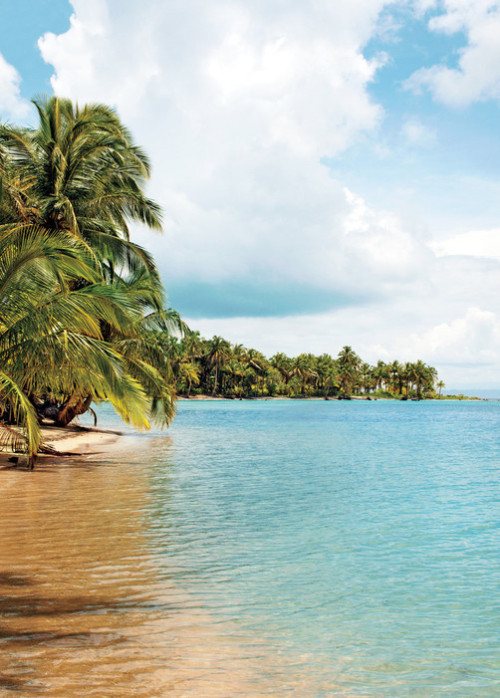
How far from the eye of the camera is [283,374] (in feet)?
417

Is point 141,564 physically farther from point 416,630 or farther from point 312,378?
point 312,378

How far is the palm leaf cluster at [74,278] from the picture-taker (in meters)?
11.0

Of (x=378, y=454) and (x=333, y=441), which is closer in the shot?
(x=378, y=454)

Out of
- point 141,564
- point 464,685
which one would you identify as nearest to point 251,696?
point 464,685

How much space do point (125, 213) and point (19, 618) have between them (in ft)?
61.8

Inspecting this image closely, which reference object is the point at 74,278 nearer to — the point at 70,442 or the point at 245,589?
the point at 70,442

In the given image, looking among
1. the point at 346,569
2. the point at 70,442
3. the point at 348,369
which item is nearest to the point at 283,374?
the point at 348,369

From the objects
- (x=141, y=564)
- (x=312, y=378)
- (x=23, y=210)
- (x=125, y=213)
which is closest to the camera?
(x=141, y=564)

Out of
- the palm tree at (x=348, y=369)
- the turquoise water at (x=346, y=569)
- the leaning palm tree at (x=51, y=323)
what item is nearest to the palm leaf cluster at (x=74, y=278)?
the leaning palm tree at (x=51, y=323)

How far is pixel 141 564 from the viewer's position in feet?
21.9

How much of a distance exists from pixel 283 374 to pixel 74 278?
114 m

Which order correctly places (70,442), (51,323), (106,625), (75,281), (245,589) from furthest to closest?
(70,442)
(75,281)
(51,323)
(245,589)
(106,625)

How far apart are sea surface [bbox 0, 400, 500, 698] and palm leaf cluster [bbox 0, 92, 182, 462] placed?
2.45m

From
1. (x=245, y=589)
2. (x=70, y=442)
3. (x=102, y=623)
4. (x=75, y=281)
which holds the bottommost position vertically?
(x=70, y=442)
